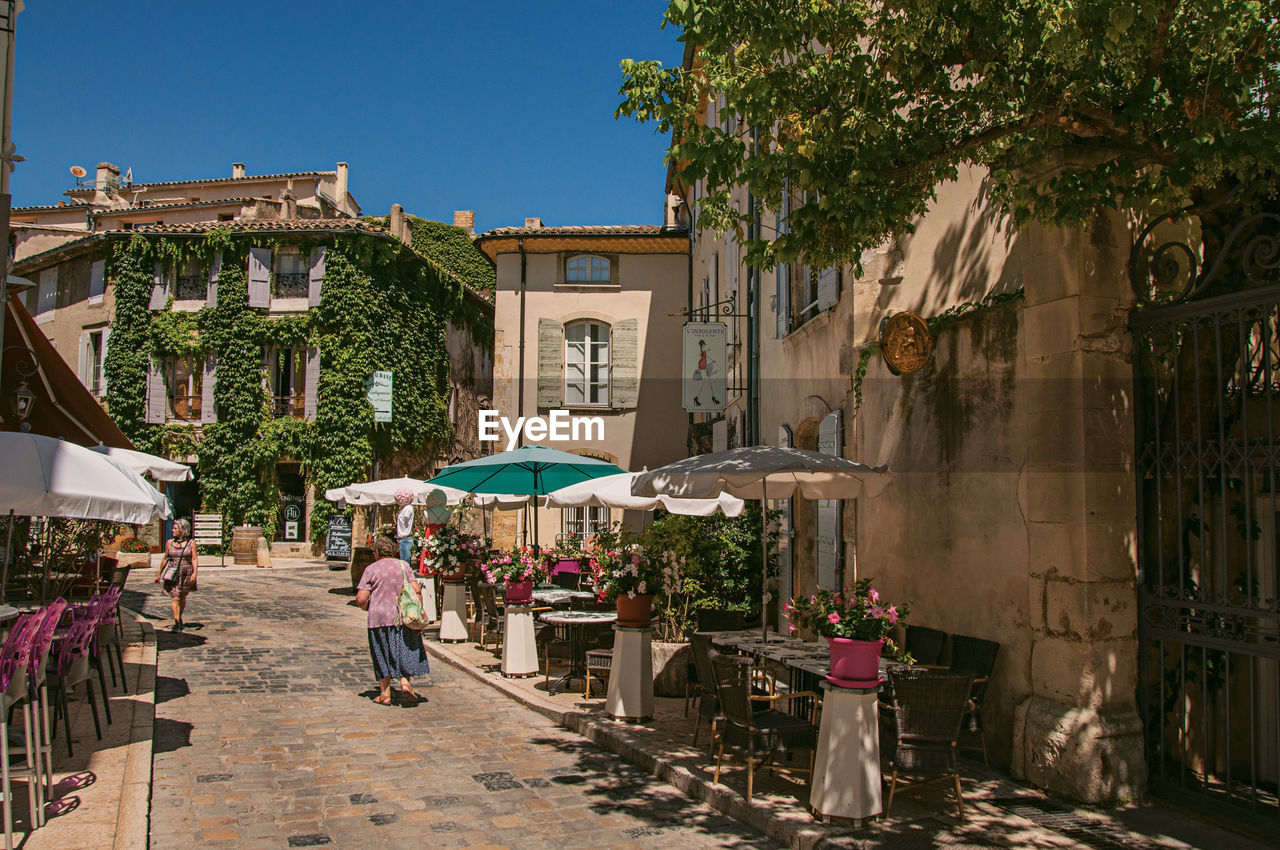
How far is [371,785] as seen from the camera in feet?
21.5

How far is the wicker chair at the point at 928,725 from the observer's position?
229 inches

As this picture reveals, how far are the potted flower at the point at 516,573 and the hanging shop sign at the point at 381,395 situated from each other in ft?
54.9

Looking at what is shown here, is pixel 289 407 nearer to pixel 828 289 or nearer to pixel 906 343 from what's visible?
pixel 828 289

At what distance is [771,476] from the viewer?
8078 mm

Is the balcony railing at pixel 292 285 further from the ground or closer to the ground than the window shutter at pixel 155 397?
further from the ground

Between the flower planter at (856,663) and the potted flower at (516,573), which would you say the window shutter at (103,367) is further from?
the flower planter at (856,663)

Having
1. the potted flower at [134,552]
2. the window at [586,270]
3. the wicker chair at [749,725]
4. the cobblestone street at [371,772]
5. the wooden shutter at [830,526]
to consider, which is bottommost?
the cobblestone street at [371,772]

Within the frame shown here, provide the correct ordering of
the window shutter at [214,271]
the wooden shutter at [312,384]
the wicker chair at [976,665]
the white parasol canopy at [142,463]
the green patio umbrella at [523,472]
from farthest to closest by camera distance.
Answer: the window shutter at [214,271], the wooden shutter at [312,384], the green patio umbrella at [523,472], the white parasol canopy at [142,463], the wicker chair at [976,665]

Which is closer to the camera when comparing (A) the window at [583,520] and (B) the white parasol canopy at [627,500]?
(B) the white parasol canopy at [627,500]

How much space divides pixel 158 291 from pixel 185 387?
3107 mm

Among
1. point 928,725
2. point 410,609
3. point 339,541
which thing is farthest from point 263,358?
point 928,725

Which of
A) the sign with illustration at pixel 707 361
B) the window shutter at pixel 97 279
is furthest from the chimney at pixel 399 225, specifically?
the sign with illustration at pixel 707 361

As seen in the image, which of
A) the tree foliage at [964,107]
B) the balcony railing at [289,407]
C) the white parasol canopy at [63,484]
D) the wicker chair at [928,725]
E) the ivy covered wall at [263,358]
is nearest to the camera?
the tree foliage at [964,107]

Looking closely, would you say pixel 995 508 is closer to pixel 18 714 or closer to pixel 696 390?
pixel 18 714
